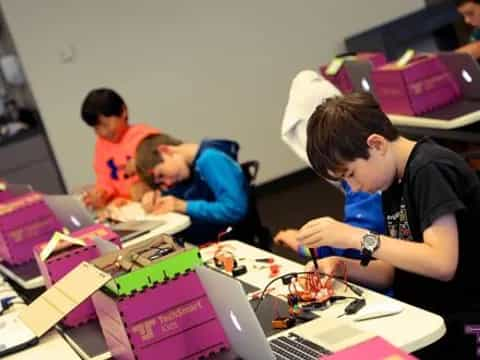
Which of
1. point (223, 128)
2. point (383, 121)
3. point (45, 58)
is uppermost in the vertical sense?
point (45, 58)

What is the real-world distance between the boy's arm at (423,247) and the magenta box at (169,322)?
1.18ft

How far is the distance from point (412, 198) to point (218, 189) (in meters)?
1.49

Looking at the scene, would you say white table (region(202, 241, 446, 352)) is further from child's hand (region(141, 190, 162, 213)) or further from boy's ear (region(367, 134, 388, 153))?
child's hand (region(141, 190, 162, 213))

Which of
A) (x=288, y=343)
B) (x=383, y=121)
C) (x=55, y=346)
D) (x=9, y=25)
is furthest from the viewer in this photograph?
(x=9, y=25)

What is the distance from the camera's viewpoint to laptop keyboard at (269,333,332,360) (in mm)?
1764

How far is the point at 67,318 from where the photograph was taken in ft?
8.00

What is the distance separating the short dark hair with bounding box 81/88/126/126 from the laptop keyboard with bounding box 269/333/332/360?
235 centimetres

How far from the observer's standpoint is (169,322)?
6.33 feet

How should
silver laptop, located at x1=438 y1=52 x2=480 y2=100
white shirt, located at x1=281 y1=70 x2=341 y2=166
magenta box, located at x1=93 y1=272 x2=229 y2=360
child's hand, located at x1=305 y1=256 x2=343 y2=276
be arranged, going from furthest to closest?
silver laptop, located at x1=438 y1=52 x2=480 y2=100
white shirt, located at x1=281 y1=70 x2=341 y2=166
child's hand, located at x1=305 y1=256 x2=343 y2=276
magenta box, located at x1=93 y1=272 x2=229 y2=360

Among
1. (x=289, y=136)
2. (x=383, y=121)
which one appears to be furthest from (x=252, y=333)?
(x=289, y=136)

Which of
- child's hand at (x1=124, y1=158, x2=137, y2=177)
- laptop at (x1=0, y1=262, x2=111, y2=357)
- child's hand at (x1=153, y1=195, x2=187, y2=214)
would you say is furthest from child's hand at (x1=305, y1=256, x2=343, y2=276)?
child's hand at (x1=124, y1=158, x2=137, y2=177)

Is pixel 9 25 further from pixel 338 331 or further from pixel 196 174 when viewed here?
pixel 338 331

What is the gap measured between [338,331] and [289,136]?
1.35m

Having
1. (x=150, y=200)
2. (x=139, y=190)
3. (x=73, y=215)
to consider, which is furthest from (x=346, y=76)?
(x=73, y=215)
